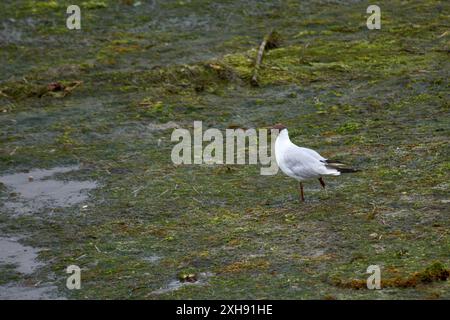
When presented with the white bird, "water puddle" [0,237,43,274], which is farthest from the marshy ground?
the white bird

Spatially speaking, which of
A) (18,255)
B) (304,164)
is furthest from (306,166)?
(18,255)

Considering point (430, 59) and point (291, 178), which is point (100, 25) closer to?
point (430, 59)

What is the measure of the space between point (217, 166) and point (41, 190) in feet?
7.59

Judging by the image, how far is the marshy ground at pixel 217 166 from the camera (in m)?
9.06

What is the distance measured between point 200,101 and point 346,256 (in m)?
6.26

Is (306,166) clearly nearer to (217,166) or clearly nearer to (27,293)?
(217,166)

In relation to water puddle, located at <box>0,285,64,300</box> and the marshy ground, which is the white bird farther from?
water puddle, located at <box>0,285,64,300</box>

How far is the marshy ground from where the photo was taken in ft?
29.7

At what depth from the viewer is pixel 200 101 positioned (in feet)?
48.7

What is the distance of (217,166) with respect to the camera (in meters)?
12.4

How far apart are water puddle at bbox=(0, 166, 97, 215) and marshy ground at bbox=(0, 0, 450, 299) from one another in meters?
0.03

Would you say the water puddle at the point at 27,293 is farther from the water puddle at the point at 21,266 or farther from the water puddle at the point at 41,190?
the water puddle at the point at 41,190

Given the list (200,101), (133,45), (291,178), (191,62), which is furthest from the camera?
(133,45)

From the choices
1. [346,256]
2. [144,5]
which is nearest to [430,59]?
[144,5]
